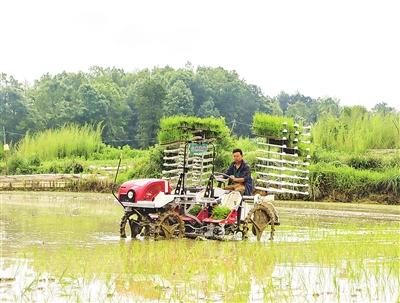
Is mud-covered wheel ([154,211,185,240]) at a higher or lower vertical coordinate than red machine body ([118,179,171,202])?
lower

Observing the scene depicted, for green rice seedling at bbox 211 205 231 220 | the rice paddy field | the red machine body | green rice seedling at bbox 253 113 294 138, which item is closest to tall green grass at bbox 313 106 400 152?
green rice seedling at bbox 253 113 294 138

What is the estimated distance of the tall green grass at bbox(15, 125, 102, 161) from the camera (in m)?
40.5

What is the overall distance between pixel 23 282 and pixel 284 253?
4275mm

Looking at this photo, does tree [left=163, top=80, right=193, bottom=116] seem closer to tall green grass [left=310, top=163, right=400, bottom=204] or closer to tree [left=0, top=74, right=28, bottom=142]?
tree [left=0, top=74, right=28, bottom=142]

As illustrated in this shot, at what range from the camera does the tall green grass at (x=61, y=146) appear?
133ft

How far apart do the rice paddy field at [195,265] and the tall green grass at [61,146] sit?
2419cm

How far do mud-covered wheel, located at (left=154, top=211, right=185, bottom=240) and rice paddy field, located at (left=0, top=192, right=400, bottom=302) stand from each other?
29cm

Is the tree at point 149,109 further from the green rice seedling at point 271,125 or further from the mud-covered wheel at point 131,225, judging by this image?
the mud-covered wheel at point 131,225

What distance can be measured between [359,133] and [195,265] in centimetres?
2226

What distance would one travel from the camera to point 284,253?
433 inches

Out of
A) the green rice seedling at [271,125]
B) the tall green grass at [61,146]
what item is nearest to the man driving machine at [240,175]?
the green rice seedling at [271,125]

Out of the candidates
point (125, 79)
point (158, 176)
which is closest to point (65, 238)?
point (158, 176)

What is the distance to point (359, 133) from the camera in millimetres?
30828

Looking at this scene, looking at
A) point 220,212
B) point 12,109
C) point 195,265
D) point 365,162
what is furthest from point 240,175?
point 12,109
